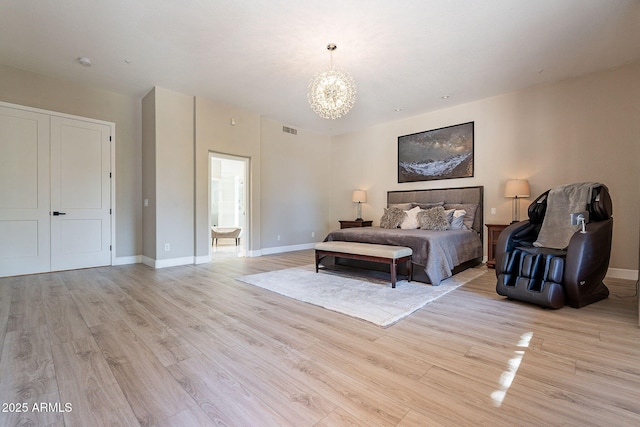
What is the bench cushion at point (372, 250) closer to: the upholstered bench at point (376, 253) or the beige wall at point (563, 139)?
the upholstered bench at point (376, 253)

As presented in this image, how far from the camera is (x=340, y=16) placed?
9.37 ft

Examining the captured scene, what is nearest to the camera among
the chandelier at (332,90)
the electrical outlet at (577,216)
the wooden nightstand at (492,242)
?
the electrical outlet at (577,216)

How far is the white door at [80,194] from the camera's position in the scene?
441 cm

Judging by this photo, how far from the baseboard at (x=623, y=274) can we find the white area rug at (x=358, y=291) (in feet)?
5.15

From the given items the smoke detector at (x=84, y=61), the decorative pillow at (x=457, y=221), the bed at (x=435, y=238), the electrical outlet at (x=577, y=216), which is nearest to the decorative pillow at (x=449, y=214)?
the decorative pillow at (x=457, y=221)

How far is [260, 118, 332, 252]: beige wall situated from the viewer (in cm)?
635

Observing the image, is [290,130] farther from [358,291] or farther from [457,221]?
[358,291]

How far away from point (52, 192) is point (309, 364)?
196 inches

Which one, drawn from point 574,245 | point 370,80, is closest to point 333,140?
point 370,80

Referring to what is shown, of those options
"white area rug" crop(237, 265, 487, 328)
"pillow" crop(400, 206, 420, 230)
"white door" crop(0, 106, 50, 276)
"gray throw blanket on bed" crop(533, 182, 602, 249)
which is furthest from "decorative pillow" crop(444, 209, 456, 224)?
"white door" crop(0, 106, 50, 276)

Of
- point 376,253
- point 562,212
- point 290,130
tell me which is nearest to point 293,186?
point 290,130

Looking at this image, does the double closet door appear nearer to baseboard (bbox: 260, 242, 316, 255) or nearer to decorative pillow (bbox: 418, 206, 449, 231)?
baseboard (bbox: 260, 242, 316, 255)

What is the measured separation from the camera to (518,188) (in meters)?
4.45

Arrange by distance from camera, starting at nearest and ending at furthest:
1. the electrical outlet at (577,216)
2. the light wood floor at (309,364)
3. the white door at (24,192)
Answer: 1. the light wood floor at (309,364)
2. the electrical outlet at (577,216)
3. the white door at (24,192)
